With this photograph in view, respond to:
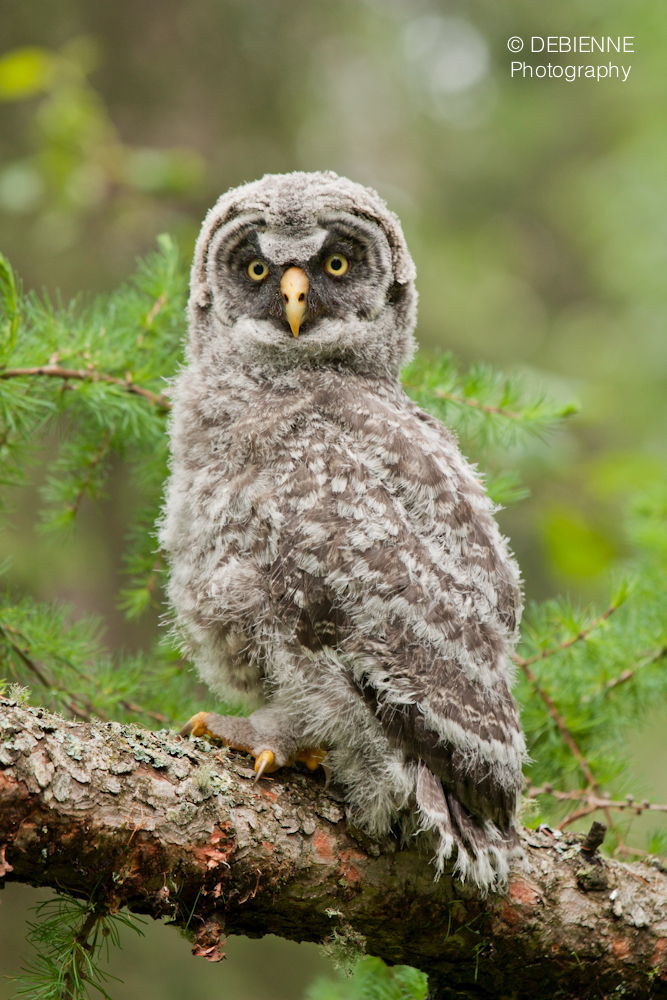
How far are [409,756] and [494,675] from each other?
0.30m

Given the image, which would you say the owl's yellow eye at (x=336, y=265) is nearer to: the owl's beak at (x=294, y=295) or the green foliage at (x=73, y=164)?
the owl's beak at (x=294, y=295)

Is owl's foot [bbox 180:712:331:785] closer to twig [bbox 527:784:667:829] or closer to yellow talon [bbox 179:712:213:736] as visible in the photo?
yellow talon [bbox 179:712:213:736]

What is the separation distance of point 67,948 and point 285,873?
0.44 m

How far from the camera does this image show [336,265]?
2363 millimetres

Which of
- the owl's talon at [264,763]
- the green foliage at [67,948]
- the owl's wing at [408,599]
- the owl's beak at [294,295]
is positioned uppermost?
the owl's beak at [294,295]

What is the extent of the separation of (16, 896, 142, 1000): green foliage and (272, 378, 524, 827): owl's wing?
69cm

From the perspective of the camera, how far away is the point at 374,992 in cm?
239

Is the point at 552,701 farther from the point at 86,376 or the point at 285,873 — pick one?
the point at 86,376

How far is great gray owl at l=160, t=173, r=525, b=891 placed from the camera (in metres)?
1.87

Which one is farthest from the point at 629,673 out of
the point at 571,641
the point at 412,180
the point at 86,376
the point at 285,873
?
the point at 412,180

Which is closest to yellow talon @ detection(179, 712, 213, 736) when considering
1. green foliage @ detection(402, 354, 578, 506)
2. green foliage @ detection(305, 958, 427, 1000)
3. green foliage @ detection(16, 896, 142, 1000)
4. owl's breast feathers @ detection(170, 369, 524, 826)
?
owl's breast feathers @ detection(170, 369, 524, 826)

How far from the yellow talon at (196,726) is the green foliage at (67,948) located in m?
0.41

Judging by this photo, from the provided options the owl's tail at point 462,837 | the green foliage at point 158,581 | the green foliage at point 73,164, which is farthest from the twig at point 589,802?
the green foliage at point 73,164

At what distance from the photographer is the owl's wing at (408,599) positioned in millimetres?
1862
